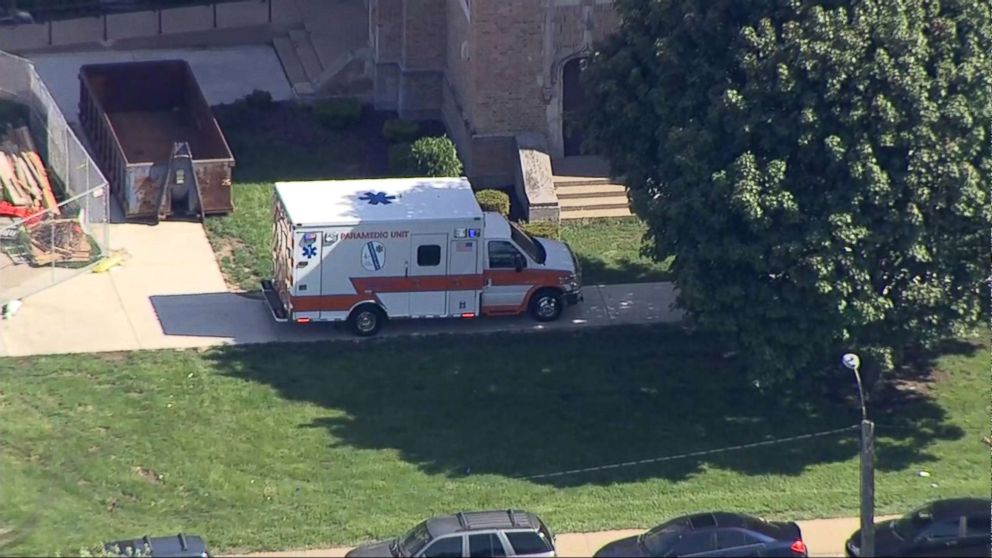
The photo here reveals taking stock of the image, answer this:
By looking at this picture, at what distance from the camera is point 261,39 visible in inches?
2066

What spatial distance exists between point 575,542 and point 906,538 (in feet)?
16.3

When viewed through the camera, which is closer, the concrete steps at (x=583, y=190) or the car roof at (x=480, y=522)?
the car roof at (x=480, y=522)

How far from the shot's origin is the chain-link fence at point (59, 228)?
4084cm

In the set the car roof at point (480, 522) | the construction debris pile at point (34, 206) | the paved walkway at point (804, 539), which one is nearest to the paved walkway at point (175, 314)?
the construction debris pile at point (34, 206)

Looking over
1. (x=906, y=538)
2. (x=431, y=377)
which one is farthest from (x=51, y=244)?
(x=906, y=538)

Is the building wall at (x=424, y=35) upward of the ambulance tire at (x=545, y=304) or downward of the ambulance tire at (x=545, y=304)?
upward

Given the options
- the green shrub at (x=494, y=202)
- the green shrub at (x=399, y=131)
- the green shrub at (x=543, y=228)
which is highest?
the green shrub at (x=399, y=131)

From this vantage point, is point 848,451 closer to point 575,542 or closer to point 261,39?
point 575,542

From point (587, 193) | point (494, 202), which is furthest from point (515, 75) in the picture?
point (494, 202)

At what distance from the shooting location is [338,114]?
1876 inches

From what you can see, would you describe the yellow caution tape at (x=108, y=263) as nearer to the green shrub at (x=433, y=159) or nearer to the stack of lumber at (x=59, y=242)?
the stack of lumber at (x=59, y=242)

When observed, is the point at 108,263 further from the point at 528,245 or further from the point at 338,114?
the point at 528,245

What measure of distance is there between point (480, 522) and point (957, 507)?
266 inches

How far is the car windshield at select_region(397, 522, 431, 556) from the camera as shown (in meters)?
29.8
